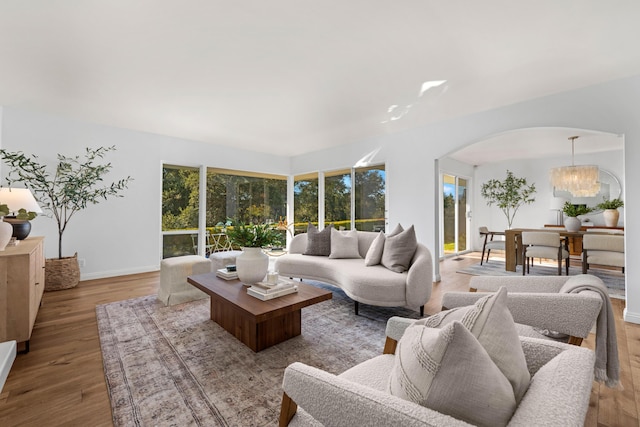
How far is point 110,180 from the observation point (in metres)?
4.48

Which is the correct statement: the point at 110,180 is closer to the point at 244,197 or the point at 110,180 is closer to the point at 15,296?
the point at 244,197

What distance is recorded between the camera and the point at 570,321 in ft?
4.76

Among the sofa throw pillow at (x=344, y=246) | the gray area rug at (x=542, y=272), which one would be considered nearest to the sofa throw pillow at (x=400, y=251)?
the sofa throw pillow at (x=344, y=246)

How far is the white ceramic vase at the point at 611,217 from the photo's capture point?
5.89m

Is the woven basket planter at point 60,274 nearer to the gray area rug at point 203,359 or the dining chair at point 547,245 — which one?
the gray area rug at point 203,359

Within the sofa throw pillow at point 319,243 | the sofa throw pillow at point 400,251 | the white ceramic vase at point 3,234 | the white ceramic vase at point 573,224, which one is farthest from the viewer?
the white ceramic vase at point 573,224

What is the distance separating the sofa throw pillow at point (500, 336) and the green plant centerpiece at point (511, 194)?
7694 millimetres

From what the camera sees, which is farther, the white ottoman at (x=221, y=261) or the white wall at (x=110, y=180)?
the white ottoman at (x=221, y=261)

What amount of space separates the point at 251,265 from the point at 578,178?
616 cm

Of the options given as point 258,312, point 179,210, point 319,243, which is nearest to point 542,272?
point 319,243

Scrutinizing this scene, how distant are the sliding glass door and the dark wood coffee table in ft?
16.9

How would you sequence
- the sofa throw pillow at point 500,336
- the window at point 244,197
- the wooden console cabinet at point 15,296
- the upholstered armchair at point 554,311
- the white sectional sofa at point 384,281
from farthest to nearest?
the window at point 244,197 < the white sectional sofa at point 384,281 < the wooden console cabinet at point 15,296 < the upholstered armchair at point 554,311 < the sofa throw pillow at point 500,336

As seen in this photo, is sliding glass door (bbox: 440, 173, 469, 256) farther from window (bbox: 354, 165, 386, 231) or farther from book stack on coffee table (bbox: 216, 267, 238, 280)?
book stack on coffee table (bbox: 216, 267, 238, 280)

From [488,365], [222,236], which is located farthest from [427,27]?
[222,236]
